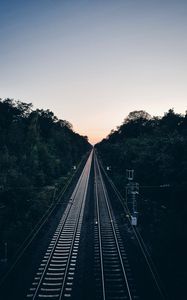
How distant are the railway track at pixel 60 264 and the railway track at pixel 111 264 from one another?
6.07ft

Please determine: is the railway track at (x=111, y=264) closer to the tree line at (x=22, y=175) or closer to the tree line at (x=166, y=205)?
the tree line at (x=166, y=205)

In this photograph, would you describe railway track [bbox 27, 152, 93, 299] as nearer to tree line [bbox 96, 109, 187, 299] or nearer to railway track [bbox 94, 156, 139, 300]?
railway track [bbox 94, 156, 139, 300]

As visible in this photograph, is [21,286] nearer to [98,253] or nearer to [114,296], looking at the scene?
[114,296]

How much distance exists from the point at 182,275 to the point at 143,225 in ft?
41.3

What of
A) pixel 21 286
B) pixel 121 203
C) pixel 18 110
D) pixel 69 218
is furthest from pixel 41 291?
pixel 18 110

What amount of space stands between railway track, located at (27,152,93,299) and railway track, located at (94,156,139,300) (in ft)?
6.07

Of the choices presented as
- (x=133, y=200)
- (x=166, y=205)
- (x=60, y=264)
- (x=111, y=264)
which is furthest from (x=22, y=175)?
(x=111, y=264)

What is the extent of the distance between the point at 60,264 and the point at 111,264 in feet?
12.4

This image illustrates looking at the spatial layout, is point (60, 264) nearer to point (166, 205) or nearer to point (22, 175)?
point (166, 205)

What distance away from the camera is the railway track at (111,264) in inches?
681

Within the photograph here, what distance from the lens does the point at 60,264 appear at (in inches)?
842

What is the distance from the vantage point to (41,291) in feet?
57.2

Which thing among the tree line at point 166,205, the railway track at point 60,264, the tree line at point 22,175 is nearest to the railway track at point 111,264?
the railway track at point 60,264

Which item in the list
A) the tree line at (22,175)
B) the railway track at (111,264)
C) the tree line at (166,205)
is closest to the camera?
Answer: the railway track at (111,264)
